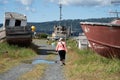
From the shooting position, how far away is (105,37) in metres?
21.0

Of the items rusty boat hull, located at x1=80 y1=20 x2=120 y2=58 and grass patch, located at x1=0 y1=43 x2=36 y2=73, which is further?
grass patch, located at x1=0 y1=43 x2=36 y2=73

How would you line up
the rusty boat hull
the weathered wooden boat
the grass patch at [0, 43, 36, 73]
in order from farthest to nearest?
the weathered wooden boat → the grass patch at [0, 43, 36, 73] → the rusty boat hull

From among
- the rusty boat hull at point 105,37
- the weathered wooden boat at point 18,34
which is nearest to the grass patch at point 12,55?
the weathered wooden boat at point 18,34

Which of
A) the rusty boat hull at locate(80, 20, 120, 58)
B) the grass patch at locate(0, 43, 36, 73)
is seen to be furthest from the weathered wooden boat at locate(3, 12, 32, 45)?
the rusty boat hull at locate(80, 20, 120, 58)

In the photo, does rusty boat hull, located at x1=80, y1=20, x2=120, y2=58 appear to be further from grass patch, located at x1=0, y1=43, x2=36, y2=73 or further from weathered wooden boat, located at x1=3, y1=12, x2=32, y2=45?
weathered wooden boat, located at x1=3, y1=12, x2=32, y2=45

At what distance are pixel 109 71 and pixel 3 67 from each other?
24.8 ft

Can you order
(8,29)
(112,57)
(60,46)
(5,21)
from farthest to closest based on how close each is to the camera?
(5,21), (8,29), (60,46), (112,57)

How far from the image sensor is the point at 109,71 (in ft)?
57.3

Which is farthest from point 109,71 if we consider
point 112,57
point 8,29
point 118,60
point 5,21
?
point 5,21

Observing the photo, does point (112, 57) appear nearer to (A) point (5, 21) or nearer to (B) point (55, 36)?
(A) point (5, 21)

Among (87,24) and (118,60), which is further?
(87,24)

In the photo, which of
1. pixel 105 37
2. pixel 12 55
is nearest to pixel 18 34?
pixel 12 55

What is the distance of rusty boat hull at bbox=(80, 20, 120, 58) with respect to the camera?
2006 centimetres

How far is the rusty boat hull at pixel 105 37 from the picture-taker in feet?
65.8
